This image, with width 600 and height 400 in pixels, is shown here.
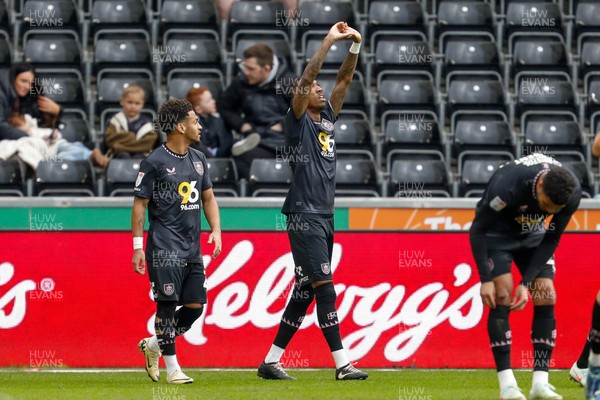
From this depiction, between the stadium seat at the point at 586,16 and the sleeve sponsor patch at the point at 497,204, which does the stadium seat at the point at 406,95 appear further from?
the sleeve sponsor patch at the point at 497,204

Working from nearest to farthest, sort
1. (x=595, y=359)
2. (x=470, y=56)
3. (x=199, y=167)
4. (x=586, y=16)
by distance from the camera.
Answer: (x=595, y=359), (x=199, y=167), (x=470, y=56), (x=586, y=16)

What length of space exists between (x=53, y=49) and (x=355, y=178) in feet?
14.6

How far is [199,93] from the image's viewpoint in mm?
13211

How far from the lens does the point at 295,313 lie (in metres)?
9.34

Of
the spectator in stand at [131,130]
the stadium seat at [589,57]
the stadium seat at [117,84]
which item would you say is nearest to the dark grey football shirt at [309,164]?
the spectator in stand at [131,130]

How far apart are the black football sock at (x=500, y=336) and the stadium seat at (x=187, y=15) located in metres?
8.84

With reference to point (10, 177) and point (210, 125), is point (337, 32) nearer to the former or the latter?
point (210, 125)

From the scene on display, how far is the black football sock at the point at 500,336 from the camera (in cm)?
741

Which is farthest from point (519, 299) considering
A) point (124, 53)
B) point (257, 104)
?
point (124, 53)

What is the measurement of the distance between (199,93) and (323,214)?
4464mm

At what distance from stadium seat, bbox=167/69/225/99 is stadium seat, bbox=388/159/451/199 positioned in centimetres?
249

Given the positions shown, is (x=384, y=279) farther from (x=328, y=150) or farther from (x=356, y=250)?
(x=328, y=150)

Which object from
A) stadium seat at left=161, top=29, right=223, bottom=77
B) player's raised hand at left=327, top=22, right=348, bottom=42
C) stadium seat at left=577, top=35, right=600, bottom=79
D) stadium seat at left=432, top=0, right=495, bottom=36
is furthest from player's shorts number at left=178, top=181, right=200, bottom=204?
stadium seat at left=577, top=35, right=600, bottom=79

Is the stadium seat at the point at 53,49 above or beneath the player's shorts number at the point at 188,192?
above
